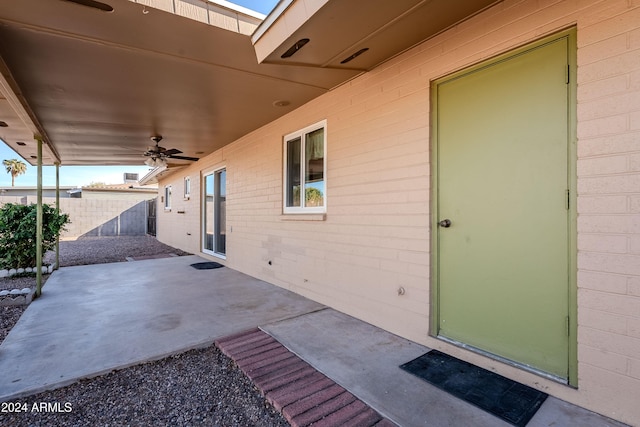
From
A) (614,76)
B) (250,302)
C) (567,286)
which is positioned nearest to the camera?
(614,76)

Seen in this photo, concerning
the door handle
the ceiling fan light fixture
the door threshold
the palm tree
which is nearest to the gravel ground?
the door threshold

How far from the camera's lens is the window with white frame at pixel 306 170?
4.04 m

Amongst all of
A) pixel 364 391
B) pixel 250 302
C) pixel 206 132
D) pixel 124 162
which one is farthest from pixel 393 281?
pixel 124 162

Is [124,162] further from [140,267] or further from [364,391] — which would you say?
[364,391]

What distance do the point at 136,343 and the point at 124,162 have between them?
774 cm

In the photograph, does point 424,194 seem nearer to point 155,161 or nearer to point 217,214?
point 155,161

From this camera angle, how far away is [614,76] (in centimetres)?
175

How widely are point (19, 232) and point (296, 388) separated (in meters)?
6.27

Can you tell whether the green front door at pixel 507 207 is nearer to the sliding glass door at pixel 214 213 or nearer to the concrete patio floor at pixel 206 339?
the concrete patio floor at pixel 206 339

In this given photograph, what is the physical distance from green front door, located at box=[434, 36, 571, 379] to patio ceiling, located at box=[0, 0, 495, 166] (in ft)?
2.08

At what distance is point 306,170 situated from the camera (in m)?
4.35

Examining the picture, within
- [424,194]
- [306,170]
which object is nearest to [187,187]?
[306,170]

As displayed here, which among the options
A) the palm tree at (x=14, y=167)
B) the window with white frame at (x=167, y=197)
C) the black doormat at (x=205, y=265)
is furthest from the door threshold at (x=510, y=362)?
the palm tree at (x=14, y=167)

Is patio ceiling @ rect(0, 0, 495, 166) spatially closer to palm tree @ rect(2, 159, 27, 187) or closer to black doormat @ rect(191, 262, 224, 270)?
black doormat @ rect(191, 262, 224, 270)
